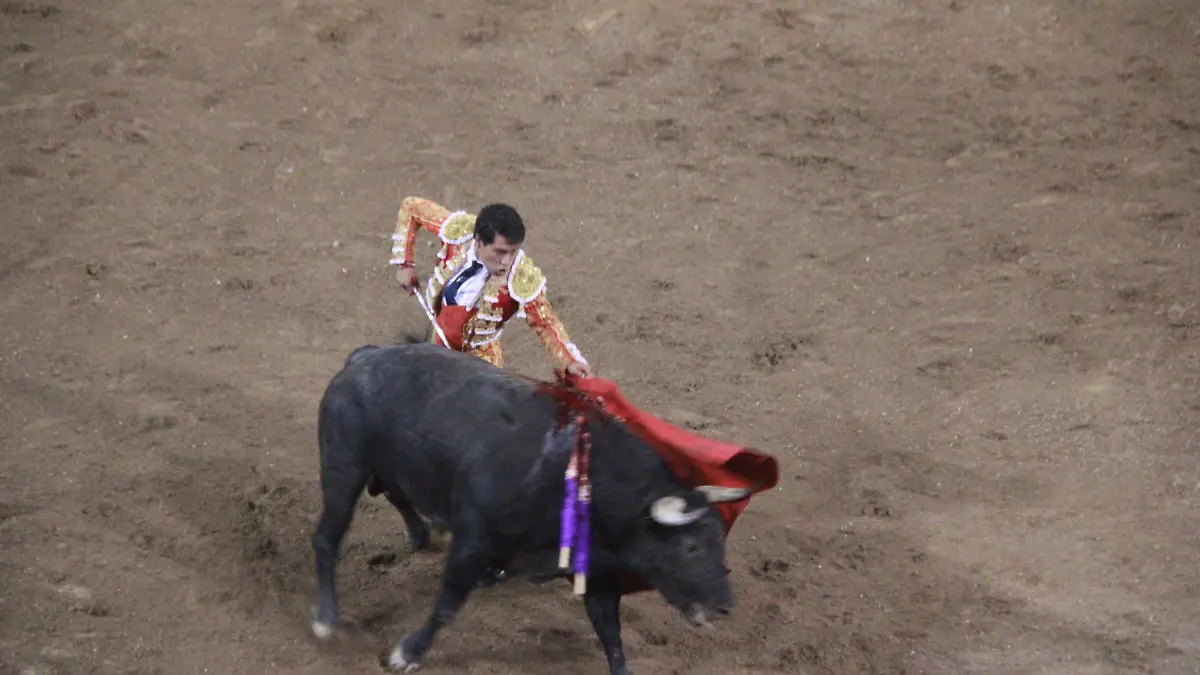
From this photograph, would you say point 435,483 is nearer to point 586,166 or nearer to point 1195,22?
point 586,166

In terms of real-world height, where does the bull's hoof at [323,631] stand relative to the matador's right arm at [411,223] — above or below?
below

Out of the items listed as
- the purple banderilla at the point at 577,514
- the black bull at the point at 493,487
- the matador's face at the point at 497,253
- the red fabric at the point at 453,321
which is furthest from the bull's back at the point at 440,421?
the matador's face at the point at 497,253

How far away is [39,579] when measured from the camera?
541cm

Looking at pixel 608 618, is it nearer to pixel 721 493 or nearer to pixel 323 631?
pixel 721 493

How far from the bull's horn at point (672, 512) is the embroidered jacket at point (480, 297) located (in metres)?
0.86

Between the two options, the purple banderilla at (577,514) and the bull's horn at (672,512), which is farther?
the purple banderilla at (577,514)

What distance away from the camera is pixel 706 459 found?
4676 mm

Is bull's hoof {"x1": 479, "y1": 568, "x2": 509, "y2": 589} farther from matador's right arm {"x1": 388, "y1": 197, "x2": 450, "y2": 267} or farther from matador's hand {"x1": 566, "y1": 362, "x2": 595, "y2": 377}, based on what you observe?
matador's right arm {"x1": 388, "y1": 197, "x2": 450, "y2": 267}

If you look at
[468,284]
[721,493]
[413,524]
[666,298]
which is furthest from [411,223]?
[666,298]

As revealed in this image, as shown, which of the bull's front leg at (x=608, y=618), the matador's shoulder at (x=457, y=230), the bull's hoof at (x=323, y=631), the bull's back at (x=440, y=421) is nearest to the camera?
the bull's back at (x=440, y=421)

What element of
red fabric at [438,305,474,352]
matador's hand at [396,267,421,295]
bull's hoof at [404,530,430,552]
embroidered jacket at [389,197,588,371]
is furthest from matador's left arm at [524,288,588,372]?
bull's hoof at [404,530,430,552]

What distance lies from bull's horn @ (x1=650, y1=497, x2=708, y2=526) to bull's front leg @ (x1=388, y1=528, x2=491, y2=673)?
0.70 metres

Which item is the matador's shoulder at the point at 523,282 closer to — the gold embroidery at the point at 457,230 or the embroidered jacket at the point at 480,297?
the embroidered jacket at the point at 480,297

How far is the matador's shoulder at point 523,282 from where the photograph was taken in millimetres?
5371
